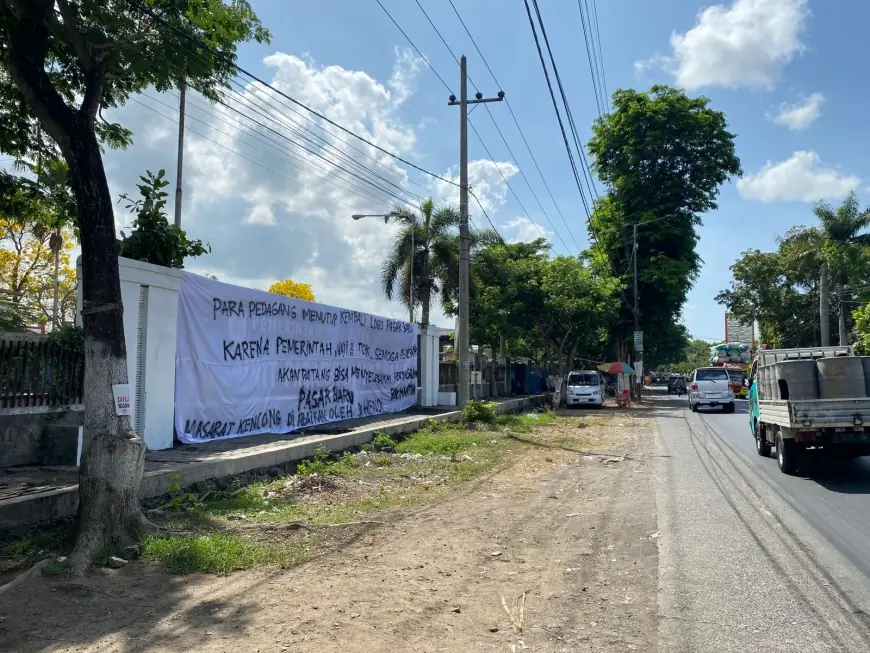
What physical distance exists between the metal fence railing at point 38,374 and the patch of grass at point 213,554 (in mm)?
3250

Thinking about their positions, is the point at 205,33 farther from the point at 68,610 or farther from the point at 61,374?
the point at 68,610

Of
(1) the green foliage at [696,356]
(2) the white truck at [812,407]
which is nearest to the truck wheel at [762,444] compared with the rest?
(2) the white truck at [812,407]

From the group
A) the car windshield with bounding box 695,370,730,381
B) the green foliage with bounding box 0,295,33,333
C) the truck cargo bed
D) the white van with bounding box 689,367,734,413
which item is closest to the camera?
the green foliage with bounding box 0,295,33,333

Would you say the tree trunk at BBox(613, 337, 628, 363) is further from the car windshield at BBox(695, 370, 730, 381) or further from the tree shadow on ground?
the tree shadow on ground

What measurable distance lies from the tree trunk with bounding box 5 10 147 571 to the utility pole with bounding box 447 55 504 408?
13.4 meters

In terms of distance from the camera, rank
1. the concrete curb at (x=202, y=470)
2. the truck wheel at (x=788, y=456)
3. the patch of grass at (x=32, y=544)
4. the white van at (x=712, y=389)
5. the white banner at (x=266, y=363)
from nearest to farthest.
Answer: the patch of grass at (x=32, y=544) → the concrete curb at (x=202, y=470) → the truck wheel at (x=788, y=456) → the white banner at (x=266, y=363) → the white van at (x=712, y=389)

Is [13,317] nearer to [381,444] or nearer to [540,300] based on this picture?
[381,444]

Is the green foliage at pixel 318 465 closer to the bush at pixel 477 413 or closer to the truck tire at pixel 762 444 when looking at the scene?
the bush at pixel 477 413

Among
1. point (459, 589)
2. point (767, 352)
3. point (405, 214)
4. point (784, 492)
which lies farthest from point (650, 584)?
point (405, 214)

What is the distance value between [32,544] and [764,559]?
6.77 meters

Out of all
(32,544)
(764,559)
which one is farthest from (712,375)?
(32,544)

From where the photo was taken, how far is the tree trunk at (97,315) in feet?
20.9

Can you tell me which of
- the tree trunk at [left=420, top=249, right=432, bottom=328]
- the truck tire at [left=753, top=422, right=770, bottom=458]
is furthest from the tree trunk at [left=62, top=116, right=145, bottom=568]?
the tree trunk at [left=420, top=249, right=432, bottom=328]

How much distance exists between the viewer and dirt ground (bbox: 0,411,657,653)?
4473 mm
